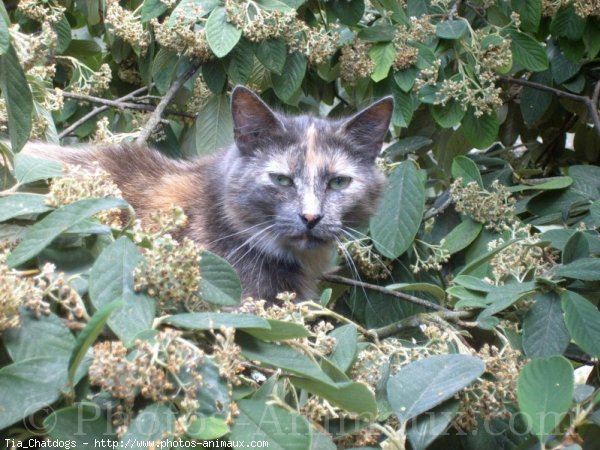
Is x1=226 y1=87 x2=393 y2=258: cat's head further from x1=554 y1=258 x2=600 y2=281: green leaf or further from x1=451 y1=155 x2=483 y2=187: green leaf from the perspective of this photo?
x1=554 y1=258 x2=600 y2=281: green leaf

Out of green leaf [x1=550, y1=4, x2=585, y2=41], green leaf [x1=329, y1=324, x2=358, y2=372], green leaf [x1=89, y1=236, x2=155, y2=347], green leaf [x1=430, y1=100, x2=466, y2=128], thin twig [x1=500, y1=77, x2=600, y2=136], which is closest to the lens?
green leaf [x1=89, y1=236, x2=155, y2=347]

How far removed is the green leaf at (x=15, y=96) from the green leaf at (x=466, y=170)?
1653 millimetres

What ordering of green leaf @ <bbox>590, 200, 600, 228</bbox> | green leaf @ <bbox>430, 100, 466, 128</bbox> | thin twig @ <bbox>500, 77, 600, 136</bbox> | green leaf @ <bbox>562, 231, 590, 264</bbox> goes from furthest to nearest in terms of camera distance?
thin twig @ <bbox>500, 77, 600, 136</bbox> < green leaf @ <bbox>430, 100, 466, 128</bbox> < green leaf @ <bbox>590, 200, 600, 228</bbox> < green leaf @ <bbox>562, 231, 590, 264</bbox>

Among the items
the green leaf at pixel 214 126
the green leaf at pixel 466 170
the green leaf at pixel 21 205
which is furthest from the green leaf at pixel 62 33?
the green leaf at pixel 21 205

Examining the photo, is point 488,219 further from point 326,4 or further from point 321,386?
point 321,386

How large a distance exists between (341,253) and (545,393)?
175cm

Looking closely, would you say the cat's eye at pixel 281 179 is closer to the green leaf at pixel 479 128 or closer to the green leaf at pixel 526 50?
the green leaf at pixel 479 128

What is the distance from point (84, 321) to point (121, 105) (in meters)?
2.15

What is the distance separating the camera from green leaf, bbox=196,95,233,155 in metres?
3.21

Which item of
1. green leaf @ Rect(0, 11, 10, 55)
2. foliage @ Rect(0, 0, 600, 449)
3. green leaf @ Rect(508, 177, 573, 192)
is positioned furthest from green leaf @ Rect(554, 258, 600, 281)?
green leaf @ Rect(0, 11, 10, 55)

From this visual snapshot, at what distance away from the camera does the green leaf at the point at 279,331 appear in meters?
1.24

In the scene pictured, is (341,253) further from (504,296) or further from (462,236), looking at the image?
(504,296)

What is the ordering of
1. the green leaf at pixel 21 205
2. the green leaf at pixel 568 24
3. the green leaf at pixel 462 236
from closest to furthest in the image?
the green leaf at pixel 21 205, the green leaf at pixel 462 236, the green leaf at pixel 568 24

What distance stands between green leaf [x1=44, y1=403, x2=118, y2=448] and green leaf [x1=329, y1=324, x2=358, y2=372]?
49 cm
